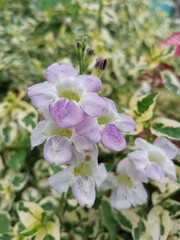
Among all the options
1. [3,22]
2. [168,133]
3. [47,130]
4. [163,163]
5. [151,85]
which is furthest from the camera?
[3,22]

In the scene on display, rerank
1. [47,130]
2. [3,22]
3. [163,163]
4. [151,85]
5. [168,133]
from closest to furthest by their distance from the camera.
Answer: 1. [47,130]
2. [163,163]
3. [168,133]
4. [151,85]
5. [3,22]

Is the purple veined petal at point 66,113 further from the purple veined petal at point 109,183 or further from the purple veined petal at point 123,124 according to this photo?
the purple veined petal at point 109,183

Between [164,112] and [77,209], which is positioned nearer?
[77,209]

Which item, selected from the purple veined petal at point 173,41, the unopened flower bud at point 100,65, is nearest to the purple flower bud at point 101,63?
the unopened flower bud at point 100,65

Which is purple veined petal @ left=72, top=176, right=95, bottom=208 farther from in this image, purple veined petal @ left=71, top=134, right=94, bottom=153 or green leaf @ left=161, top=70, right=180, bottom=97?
green leaf @ left=161, top=70, right=180, bottom=97

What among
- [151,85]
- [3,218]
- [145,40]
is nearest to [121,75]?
[151,85]

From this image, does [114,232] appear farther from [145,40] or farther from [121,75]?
[145,40]
